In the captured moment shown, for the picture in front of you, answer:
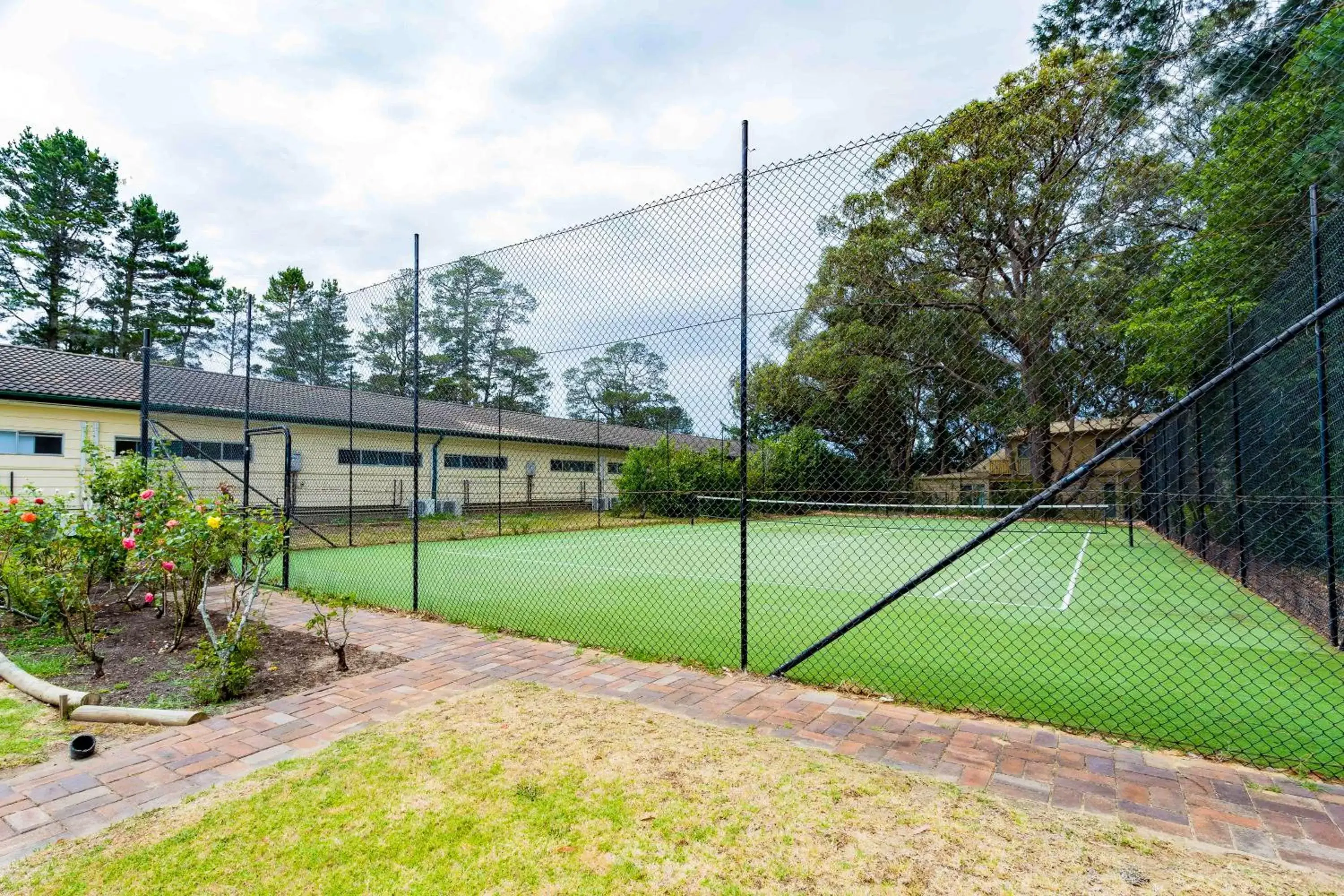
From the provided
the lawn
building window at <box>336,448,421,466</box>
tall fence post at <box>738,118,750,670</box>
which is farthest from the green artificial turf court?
building window at <box>336,448,421,466</box>

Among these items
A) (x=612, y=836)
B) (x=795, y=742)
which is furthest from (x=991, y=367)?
(x=612, y=836)

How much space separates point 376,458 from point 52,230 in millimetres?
16824

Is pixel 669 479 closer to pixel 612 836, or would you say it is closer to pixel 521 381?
pixel 521 381

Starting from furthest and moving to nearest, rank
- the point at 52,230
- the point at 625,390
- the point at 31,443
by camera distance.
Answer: the point at 52,230 → the point at 31,443 → the point at 625,390

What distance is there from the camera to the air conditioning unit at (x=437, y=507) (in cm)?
1380

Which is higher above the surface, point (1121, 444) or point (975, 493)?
point (1121, 444)

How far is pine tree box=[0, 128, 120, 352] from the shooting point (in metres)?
20.6

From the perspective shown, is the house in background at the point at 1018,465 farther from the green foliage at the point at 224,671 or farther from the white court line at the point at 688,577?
the green foliage at the point at 224,671

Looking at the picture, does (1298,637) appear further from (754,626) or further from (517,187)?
(517,187)

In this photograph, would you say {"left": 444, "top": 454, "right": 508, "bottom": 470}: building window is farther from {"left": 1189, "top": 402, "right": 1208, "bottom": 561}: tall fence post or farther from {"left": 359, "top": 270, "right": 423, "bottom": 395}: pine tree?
{"left": 1189, "top": 402, "right": 1208, "bottom": 561}: tall fence post

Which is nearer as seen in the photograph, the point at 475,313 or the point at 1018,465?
the point at 1018,465

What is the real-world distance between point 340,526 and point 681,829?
1249 centimetres

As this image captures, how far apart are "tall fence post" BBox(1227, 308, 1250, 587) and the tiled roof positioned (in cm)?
654

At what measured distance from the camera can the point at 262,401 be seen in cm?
1005
